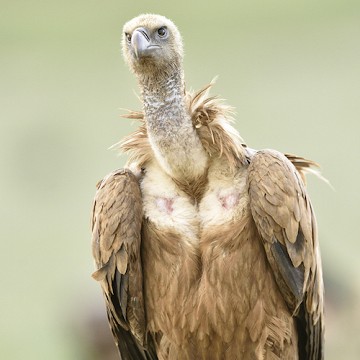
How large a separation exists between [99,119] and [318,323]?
734 cm

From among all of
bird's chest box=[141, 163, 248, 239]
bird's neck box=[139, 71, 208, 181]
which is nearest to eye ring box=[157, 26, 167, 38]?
bird's neck box=[139, 71, 208, 181]

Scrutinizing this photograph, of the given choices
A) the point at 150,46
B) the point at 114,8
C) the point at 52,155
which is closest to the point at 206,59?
the point at 114,8

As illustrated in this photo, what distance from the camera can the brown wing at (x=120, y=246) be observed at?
19.0 feet

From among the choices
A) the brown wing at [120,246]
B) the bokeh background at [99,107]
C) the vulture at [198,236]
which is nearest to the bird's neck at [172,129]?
the vulture at [198,236]

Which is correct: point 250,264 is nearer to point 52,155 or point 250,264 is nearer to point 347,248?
point 347,248

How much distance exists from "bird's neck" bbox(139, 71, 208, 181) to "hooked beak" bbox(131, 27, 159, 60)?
5.9 inches

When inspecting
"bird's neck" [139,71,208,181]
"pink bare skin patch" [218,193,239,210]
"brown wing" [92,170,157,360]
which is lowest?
"brown wing" [92,170,157,360]

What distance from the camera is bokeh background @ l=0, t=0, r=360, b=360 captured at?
12.4 meters

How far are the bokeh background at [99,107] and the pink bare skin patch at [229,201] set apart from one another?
5.68 meters

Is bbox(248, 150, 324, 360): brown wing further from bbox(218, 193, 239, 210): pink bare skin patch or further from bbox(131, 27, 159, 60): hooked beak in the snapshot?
bbox(131, 27, 159, 60): hooked beak

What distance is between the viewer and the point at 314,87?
12906 millimetres

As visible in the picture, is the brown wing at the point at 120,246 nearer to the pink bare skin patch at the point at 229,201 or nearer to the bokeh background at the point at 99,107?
the pink bare skin patch at the point at 229,201

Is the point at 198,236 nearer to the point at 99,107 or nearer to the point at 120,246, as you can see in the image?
the point at 120,246

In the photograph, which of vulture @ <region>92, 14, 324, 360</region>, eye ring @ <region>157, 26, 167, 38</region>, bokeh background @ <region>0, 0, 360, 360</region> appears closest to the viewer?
vulture @ <region>92, 14, 324, 360</region>
